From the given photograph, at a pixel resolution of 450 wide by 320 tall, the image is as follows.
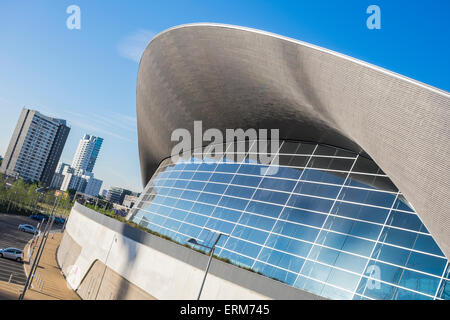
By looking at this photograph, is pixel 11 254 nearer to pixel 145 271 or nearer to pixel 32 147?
pixel 145 271

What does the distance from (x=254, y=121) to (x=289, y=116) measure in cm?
479

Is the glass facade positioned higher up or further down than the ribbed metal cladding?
further down

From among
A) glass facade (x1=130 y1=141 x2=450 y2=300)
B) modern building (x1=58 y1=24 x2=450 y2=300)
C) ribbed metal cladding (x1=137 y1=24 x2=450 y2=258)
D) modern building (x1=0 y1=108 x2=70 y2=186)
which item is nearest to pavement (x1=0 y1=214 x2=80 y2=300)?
modern building (x1=58 y1=24 x2=450 y2=300)

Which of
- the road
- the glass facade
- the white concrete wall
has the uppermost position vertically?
the glass facade

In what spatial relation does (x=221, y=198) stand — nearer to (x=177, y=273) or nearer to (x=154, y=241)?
(x=154, y=241)

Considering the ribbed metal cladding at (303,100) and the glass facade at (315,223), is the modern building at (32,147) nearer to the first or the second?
the ribbed metal cladding at (303,100)

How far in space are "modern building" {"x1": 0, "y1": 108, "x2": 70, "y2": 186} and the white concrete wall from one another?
121m

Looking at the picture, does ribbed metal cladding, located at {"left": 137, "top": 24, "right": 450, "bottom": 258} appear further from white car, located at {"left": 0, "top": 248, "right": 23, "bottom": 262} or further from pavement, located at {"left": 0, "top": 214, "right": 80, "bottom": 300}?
white car, located at {"left": 0, "top": 248, "right": 23, "bottom": 262}

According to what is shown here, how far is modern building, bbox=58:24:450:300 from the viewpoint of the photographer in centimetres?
1148

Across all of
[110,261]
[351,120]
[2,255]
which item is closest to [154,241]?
[110,261]

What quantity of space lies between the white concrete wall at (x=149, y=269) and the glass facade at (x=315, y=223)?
14.0 feet

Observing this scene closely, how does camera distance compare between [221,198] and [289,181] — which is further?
[221,198]

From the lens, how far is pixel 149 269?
17734 millimetres

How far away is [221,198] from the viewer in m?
25.0
